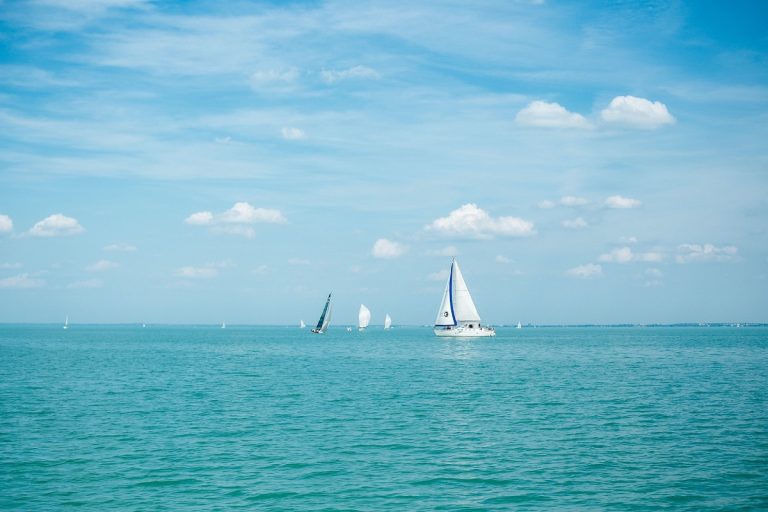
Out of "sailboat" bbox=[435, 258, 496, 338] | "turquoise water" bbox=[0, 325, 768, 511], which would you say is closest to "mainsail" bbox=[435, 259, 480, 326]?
"sailboat" bbox=[435, 258, 496, 338]

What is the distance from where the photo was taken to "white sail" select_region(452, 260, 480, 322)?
493ft

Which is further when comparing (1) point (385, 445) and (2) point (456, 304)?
(2) point (456, 304)

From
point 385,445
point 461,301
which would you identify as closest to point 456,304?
point 461,301

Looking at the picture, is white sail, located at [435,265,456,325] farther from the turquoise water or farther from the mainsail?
the turquoise water

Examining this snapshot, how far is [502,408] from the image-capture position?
4675cm

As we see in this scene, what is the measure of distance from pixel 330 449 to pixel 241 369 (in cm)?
5289

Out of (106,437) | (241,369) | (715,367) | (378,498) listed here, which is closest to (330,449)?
(378,498)

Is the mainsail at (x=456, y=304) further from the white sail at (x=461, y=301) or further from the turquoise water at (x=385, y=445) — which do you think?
the turquoise water at (x=385, y=445)

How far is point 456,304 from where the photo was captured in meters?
154

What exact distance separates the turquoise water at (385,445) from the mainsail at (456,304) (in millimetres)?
85945

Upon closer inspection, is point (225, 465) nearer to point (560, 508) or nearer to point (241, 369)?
point (560, 508)

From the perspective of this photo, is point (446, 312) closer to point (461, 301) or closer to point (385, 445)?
point (461, 301)

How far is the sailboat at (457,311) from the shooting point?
15050cm

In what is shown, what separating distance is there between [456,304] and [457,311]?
8.32 ft
